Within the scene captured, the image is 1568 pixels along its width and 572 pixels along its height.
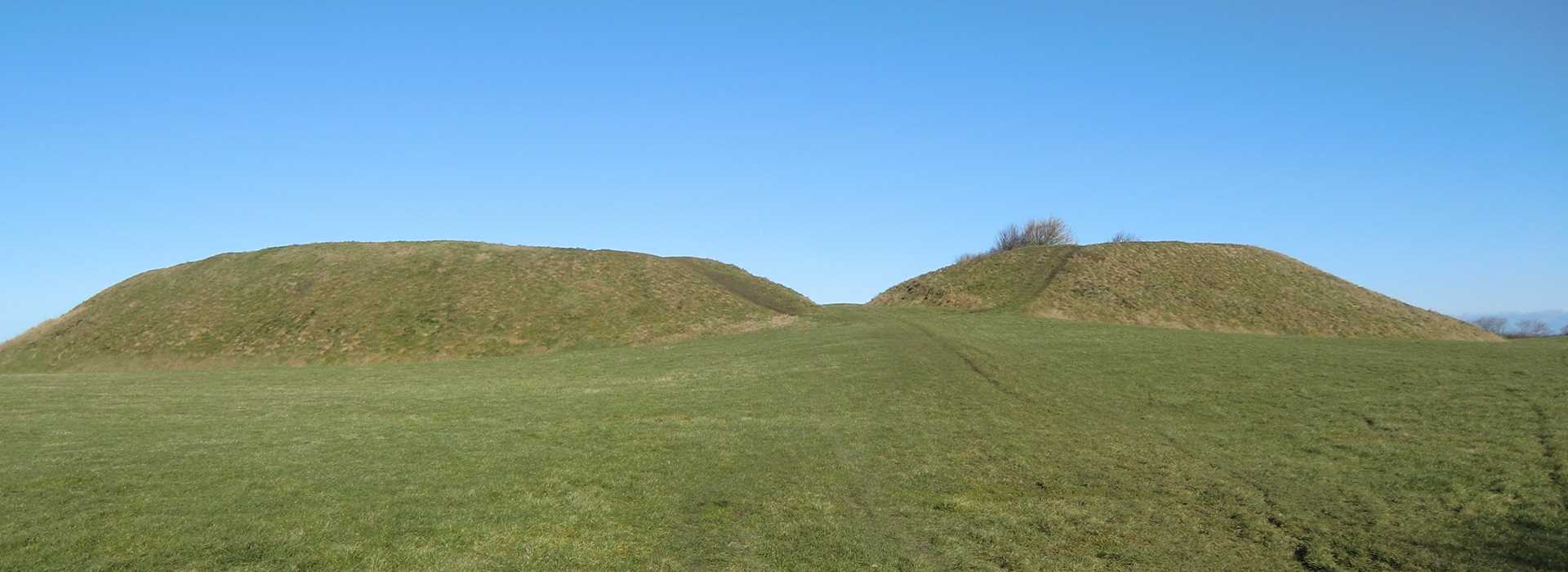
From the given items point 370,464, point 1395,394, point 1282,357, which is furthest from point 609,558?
point 1282,357

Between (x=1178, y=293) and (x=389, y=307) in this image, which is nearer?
(x=389, y=307)

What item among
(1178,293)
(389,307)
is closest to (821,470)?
(389,307)

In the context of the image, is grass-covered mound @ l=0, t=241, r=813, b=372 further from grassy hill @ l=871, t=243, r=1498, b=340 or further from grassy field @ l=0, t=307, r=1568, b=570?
grassy hill @ l=871, t=243, r=1498, b=340

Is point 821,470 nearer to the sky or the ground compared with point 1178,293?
nearer to the ground

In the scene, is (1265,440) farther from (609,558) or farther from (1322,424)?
(609,558)

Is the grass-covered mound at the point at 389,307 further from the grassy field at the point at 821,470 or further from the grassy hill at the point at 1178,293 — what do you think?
the grassy hill at the point at 1178,293

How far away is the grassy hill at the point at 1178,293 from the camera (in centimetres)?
5406

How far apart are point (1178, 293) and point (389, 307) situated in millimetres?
51340

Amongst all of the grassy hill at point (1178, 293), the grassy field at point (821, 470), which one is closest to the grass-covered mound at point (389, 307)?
the grassy field at point (821, 470)

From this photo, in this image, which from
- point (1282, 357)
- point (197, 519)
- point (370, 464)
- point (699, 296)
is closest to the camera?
→ point (197, 519)

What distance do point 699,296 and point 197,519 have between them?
138 ft

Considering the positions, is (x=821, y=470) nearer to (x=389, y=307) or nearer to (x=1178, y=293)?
(x=389, y=307)

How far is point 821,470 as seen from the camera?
1592 cm

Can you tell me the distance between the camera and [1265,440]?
60.7 ft
